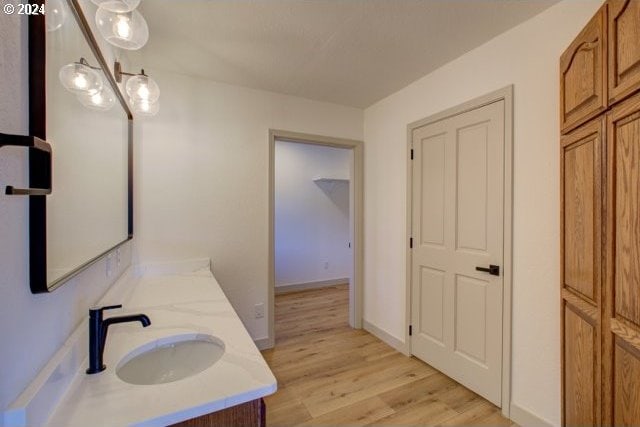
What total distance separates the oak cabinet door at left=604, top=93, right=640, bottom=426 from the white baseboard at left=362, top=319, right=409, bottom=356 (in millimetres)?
1664

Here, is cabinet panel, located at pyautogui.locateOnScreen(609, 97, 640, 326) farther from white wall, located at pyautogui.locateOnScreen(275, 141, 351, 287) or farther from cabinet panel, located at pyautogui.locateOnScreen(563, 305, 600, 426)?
white wall, located at pyautogui.locateOnScreen(275, 141, 351, 287)

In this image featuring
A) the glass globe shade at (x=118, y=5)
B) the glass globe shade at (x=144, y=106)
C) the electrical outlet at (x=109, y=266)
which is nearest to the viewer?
the glass globe shade at (x=118, y=5)

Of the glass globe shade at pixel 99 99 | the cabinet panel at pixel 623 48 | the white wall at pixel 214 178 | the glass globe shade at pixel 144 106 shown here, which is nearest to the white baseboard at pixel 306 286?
the white wall at pixel 214 178

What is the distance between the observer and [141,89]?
1.65 meters

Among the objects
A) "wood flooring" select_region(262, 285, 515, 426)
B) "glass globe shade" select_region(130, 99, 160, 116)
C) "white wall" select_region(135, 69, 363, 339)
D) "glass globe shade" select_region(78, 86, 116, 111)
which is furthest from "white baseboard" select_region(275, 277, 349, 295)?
"glass globe shade" select_region(78, 86, 116, 111)

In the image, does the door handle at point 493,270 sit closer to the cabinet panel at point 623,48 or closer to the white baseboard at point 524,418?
the white baseboard at point 524,418

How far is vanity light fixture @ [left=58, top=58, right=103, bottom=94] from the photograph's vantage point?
895mm

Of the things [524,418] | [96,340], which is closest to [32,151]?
[96,340]

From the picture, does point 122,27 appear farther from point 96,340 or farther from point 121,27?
point 96,340

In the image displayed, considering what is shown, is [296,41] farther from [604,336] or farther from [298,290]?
[298,290]

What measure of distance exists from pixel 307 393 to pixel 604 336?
1.74m

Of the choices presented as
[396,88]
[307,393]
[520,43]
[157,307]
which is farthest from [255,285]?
[520,43]

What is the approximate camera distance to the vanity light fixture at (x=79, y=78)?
0.90 metres

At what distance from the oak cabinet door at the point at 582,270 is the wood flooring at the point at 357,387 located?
2.36 ft
